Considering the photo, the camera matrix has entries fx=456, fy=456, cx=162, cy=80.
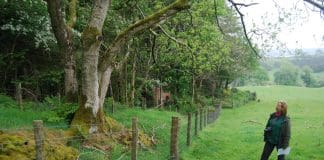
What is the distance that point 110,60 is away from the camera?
13781 millimetres

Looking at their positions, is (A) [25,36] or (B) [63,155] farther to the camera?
(A) [25,36]

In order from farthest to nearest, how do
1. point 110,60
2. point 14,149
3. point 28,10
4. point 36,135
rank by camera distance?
1. point 28,10
2. point 110,60
3. point 14,149
4. point 36,135

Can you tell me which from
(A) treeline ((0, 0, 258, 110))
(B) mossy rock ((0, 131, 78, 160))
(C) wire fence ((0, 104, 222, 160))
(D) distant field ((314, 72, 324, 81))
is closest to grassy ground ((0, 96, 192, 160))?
(C) wire fence ((0, 104, 222, 160))

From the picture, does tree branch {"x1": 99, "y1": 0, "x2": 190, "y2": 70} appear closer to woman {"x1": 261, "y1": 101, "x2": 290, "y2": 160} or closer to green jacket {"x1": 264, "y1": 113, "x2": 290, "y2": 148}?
woman {"x1": 261, "y1": 101, "x2": 290, "y2": 160}

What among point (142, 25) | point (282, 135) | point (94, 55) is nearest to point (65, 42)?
point (94, 55)

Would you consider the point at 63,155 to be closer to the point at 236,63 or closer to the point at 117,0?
the point at 117,0

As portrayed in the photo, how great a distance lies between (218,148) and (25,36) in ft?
33.1

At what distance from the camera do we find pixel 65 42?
1551 centimetres

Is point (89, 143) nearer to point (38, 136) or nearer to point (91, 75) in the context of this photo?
point (91, 75)

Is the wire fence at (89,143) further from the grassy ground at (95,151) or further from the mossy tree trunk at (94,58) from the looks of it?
the mossy tree trunk at (94,58)

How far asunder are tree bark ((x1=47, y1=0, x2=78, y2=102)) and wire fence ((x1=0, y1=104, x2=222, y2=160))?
233 cm

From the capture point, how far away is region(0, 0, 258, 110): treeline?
1612 cm

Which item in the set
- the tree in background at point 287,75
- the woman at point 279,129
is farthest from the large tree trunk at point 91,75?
the tree in background at point 287,75

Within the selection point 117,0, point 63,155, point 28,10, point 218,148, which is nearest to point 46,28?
point 28,10
